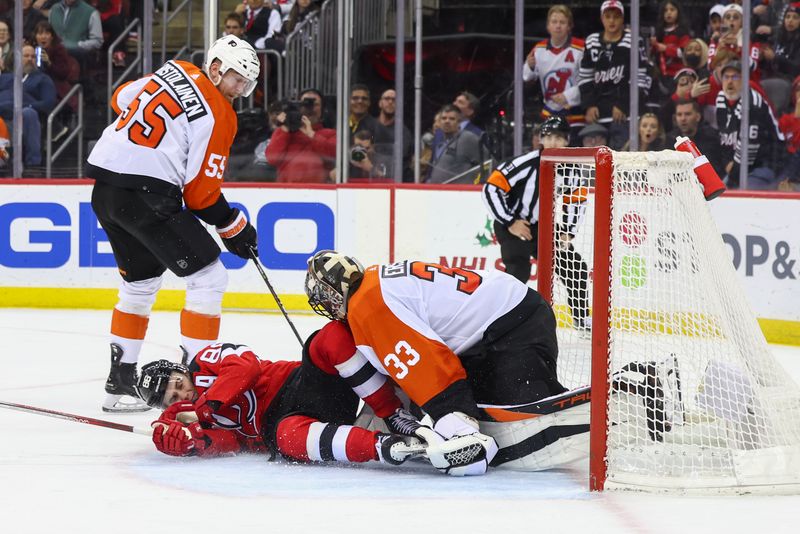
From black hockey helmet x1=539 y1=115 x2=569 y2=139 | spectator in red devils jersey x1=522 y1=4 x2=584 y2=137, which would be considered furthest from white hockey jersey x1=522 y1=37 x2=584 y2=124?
black hockey helmet x1=539 y1=115 x2=569 y2=139

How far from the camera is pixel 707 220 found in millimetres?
3332

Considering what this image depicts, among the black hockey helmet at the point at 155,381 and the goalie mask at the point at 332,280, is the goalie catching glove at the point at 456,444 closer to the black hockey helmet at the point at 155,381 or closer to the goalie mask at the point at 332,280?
the goalie mask at the point at 332,280

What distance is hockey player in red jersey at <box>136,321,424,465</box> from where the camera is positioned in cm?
325

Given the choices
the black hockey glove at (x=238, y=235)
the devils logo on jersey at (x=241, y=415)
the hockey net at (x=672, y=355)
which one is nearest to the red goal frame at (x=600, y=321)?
the hockey net at (x=672, y=355)

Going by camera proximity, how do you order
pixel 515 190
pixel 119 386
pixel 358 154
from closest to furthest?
1. pixel 119 386
2. pixel 515 190
3. pixel 358 154

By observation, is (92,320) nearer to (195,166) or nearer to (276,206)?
(276,206)

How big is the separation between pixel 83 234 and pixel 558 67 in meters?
2.86

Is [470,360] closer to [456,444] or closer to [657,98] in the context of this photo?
[456,444]

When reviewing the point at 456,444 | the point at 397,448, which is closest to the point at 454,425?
the point at 456,444

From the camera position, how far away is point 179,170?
4043mm

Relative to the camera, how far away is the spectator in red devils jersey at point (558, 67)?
277 inches

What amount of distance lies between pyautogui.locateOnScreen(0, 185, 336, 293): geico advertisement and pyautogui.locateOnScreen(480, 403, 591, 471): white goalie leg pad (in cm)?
376

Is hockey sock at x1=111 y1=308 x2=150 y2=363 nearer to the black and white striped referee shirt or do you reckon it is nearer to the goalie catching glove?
the goalie catching glove

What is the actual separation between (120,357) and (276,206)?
2800 millimetres
